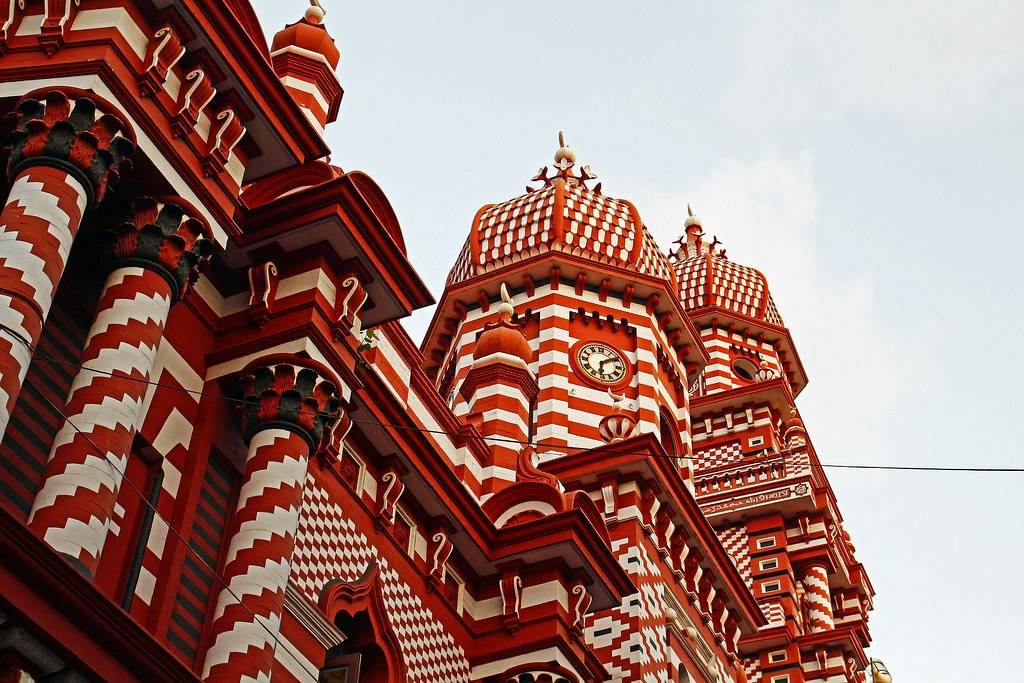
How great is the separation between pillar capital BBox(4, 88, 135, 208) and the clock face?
15600mm

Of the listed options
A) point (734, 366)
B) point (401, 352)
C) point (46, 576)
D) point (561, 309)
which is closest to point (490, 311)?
point (561, 309)

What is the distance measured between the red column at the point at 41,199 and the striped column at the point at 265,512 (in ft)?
8.57

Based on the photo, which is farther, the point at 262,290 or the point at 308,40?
the point at 308,40

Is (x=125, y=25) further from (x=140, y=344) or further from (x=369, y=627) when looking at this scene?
(x=369, y=627)

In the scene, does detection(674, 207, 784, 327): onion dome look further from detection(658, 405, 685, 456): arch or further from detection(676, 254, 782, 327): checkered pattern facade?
detection(658, 405, 685, 456): arch

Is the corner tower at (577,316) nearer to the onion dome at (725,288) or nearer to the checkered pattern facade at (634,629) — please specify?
the checkered pattern facade at (634,629)

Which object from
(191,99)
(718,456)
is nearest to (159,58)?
(191,99)

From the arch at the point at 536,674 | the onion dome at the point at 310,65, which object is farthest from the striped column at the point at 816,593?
the onion dome at the point at 310,65

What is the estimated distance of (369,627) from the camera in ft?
49.5

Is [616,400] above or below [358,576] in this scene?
above

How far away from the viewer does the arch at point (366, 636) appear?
14.7 meters

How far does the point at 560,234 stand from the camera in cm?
2905

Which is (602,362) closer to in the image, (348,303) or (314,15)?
(314,15)

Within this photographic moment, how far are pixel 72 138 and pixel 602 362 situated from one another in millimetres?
16430
